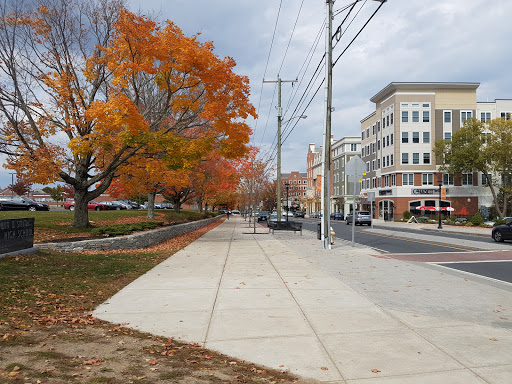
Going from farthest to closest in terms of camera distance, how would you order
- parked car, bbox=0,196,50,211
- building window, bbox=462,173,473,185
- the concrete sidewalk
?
building window, bbox=462,173,473,185
parked car, bbox=0,196,50,211
the concrete sidewalk

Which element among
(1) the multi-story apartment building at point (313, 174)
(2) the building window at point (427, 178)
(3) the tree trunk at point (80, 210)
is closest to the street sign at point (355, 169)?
(3) the tree trunk at point (80, 210)

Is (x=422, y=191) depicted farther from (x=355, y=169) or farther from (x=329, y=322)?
(x=329, y=322)

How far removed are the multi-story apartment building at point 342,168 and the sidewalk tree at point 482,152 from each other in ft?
93.0

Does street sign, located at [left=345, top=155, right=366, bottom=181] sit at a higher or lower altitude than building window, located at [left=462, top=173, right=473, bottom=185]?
lower

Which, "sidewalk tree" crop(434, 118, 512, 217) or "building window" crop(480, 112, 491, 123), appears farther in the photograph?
"building window" crop(480, 112, 491, 123)

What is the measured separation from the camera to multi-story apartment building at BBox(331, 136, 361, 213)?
86.2 meters

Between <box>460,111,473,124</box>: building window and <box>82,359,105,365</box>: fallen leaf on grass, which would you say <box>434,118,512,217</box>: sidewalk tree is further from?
<box>82,359,105,365</box>: fallen leaf on grass

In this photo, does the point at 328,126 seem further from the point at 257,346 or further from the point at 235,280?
the point at 257,346

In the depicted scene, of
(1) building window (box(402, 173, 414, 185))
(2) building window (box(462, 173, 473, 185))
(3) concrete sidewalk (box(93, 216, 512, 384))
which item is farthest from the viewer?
(2) building window (box(462, 173, 473, 185))

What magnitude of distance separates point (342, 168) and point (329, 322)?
284 feet

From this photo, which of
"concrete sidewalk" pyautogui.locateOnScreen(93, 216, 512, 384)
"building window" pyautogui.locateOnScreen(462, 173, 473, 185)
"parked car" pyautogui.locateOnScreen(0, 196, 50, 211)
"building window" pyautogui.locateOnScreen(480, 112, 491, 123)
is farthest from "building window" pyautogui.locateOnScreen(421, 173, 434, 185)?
"concrete sidewalk" pyautogui.locateOnScreen(93, 216, 512, 384)

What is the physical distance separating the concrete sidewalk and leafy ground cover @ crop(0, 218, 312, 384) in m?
0.33

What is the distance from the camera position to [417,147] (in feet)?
200

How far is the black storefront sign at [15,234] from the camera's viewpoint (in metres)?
10.6
